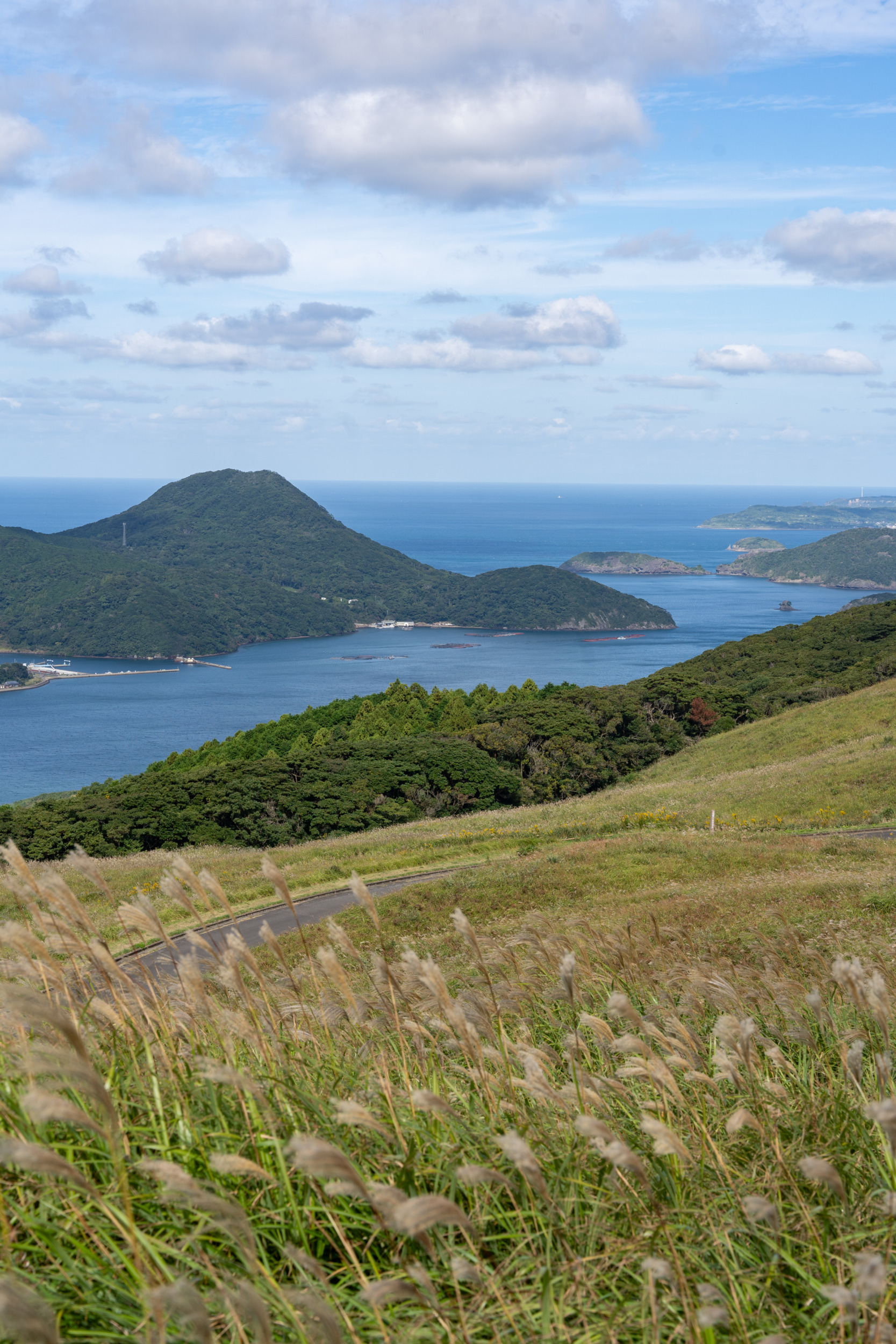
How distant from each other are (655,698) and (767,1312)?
60.6 m

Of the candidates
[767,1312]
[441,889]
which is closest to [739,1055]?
[767,1312]

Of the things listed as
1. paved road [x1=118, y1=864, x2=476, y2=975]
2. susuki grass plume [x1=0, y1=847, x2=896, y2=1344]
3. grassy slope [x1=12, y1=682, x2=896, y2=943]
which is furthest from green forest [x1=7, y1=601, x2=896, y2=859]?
susuki grass plume [x1=0, y1=847, x2=896, y2=1344]

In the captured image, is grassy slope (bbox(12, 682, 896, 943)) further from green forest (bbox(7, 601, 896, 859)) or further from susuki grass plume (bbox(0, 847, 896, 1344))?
susuki grass plume (bbox(0, 847, 896, 1344))

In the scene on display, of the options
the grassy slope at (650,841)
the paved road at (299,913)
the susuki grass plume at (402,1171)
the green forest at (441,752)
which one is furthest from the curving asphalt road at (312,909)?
the green forest at (441,752)

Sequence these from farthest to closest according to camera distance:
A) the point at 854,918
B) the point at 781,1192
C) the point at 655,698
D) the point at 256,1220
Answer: the point at 655,698, the point at 854,918, the point at 781,1192, the point at 256,1220

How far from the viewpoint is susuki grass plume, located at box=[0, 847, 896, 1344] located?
7.03ft

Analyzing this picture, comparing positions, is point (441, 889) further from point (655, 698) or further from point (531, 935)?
point (655, 698)

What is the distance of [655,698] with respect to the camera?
62.0m

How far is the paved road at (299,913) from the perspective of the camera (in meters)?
16.7

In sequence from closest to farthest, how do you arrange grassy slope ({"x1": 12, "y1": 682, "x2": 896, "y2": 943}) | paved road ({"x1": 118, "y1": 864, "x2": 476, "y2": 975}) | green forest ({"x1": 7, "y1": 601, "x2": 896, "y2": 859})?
paved road ({"x1": 118, "y1": 864, "x2": 476, "y2": 975})
grassy slope ({"x1": 12, "y1": 682, "x2": 896, "y2": 943})
green forest ({"x1": 7, "y1": 601, "x2": 896, "y2": 859})

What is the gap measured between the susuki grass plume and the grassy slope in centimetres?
748

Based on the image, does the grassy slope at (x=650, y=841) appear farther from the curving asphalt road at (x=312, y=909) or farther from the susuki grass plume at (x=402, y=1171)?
the susuki grass plume at (x=402, y=1171)

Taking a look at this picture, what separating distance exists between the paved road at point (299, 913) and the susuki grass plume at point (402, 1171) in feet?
37.7

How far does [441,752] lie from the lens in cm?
5078
